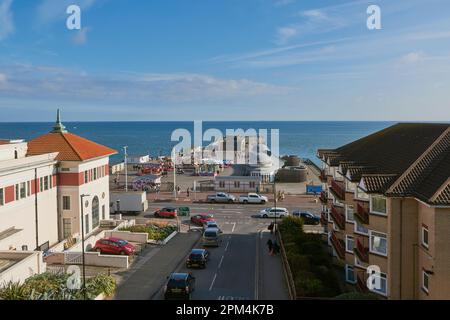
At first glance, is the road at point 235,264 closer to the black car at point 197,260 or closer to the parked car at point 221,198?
the black car at point 197,260

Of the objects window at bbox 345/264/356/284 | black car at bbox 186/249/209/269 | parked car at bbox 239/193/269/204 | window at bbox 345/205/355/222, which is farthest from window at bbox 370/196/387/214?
parked car at bbox 239/193/269/204

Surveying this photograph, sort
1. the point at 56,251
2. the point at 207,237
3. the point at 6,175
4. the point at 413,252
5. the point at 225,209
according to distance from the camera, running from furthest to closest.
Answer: the point at 225,209 < the point at 207,237 < the point at 56,251 < the point at 6,175 < the point at 413,252

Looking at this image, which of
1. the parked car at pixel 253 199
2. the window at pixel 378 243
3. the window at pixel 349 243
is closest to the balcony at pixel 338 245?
the window at pixel 349 243

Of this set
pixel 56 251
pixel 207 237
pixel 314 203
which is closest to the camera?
pixel 56 251

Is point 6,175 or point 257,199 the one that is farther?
point 257,199
